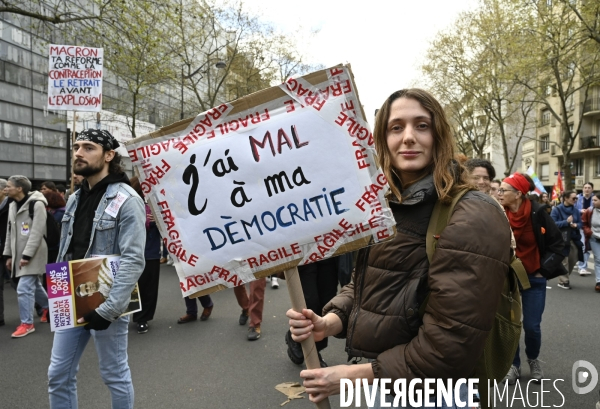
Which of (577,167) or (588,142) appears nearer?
(588,142)

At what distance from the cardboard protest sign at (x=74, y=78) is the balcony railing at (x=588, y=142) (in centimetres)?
3859

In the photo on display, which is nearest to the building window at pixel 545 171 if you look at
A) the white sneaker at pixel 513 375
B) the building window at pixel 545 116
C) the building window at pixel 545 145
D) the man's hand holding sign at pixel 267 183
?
the building window at pixel 545 145

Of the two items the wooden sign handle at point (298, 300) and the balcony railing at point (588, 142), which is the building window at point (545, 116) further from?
the wooden sign handle at point (298, 300)

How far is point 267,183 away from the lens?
1.57 metres

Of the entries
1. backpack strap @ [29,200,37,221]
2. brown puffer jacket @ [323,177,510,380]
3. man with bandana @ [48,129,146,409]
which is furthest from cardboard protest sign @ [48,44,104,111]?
brown puffer jacket @ [323,177,510,380]

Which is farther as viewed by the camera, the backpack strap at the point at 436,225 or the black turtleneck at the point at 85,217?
the black turtleneck at the point at 85,217

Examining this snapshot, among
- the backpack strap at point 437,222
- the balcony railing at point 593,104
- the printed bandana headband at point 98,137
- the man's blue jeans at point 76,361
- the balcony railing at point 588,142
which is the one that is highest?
the balcony railing at point 593,104

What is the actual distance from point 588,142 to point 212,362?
39690mm

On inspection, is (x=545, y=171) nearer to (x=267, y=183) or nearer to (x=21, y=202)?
(x=21, y=202)

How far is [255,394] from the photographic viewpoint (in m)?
3.83

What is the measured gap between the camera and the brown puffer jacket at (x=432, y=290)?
1.34 metres

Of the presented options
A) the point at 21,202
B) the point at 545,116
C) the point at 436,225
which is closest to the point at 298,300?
the point at 436,225

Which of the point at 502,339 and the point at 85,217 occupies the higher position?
the point at 85,217

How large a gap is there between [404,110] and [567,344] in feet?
15.3
